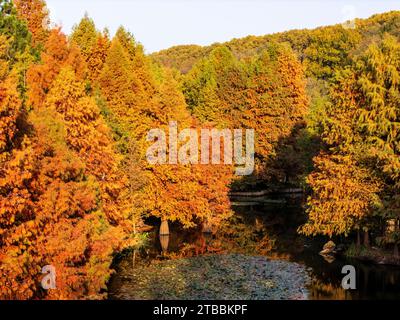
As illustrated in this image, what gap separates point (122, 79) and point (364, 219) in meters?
24.5

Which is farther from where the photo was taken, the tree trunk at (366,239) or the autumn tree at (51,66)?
the tree trunk at (366,239)

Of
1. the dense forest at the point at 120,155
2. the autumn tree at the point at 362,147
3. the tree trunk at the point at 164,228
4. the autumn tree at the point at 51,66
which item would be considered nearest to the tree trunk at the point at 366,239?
the dense forest at the point at 120,155

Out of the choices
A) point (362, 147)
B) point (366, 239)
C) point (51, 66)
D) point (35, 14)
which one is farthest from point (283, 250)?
point (35, 14)

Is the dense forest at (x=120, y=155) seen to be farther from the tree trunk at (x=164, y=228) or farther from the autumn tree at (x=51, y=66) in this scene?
the tree trunk at (x=164, y=228)

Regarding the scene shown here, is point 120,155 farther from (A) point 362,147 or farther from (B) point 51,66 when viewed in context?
(A) point 362,147

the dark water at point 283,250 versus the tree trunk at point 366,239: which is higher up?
the tree trunk at point 366,239

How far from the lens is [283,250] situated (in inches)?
1566

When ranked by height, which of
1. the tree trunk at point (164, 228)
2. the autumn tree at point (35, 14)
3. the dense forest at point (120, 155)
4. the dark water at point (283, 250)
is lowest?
the dark water at point (283, 250)

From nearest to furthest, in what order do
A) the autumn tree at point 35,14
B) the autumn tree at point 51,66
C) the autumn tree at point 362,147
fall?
1. the autumn tree at point 51,66
2. the autumn tree at point 362,147
3. the autumn tree at point 35,14

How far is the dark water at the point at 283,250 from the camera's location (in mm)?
28734

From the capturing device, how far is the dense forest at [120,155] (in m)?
20.8

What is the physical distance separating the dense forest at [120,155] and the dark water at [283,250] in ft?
6.56

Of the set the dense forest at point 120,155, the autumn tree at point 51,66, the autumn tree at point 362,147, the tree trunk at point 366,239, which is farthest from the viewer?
the tree trunk at point 366,239
